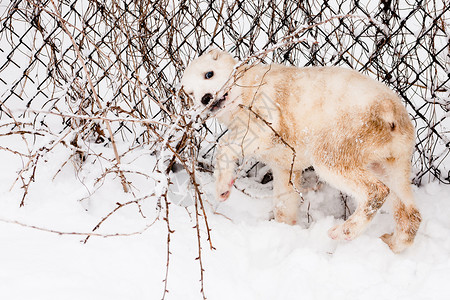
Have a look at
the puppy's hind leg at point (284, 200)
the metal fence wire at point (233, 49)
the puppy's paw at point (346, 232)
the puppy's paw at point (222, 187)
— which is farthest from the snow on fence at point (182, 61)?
the puppy's paw at point (346, 232)

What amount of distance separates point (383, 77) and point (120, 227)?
67.6 inches

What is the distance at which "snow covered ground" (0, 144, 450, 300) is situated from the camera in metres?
2.17

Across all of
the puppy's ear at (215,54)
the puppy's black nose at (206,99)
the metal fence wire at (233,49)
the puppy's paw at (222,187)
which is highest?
the metal fence wire at (233,49)

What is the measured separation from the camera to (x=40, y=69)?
4.11 metres

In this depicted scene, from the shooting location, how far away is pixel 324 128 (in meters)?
2.45

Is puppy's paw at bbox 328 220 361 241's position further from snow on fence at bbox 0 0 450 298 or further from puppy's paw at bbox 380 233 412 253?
snow on fence at bbox 0 0 450 298

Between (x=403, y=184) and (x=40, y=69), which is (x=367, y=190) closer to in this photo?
(x=403, y=184)

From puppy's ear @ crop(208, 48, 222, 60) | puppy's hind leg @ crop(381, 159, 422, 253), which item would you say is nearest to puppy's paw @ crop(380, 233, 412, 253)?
puppy's hind leg @ crop(381, 159, 422, 253)

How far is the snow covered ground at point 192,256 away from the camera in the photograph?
7.11 ft

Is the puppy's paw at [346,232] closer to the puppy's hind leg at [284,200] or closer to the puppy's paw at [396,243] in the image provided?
the puppy's paw at [396,243]

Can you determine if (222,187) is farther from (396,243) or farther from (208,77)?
(396,243)

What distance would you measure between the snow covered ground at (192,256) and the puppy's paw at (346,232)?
11 centimetres

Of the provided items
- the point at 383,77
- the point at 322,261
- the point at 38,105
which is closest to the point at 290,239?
the point at 322,261

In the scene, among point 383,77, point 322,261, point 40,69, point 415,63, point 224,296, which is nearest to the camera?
point 224,296
